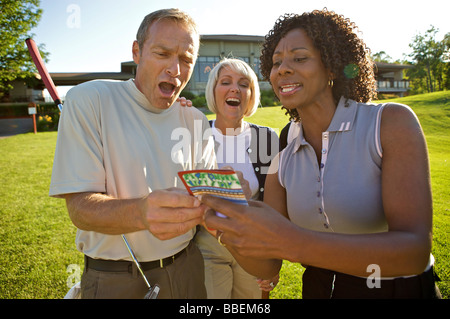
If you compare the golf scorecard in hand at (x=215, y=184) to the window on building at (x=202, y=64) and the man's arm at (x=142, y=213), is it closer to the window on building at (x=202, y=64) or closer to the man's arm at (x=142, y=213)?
the man's arm at (x=142, y=213)

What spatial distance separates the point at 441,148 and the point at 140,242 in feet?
40.6

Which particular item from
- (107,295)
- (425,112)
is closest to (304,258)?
(107,295)

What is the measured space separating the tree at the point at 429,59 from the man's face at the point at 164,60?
199 ft

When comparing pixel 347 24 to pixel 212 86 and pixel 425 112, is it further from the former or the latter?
pixel 425 112

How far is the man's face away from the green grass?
3083 mm

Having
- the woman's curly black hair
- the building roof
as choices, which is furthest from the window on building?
the woman's curly black hair

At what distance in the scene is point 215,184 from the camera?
1417 mm

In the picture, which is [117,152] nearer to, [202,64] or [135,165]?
[135,165]

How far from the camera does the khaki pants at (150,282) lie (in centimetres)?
207

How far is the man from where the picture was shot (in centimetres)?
168

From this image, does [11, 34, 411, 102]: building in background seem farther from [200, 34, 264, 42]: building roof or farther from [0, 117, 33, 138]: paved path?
[0, 117, 33, 138]: paved path

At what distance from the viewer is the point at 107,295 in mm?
2064

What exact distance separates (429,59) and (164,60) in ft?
213

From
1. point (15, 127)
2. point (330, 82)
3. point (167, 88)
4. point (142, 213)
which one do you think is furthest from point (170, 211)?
point (15, 127)
